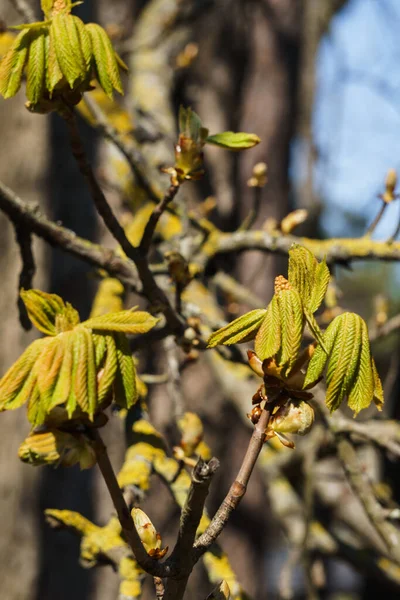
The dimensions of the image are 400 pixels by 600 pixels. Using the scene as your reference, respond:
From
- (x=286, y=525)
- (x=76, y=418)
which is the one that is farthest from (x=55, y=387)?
(x=286, y=525)

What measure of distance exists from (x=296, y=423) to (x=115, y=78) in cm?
43

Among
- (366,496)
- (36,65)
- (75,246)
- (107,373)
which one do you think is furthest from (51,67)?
(366,496)

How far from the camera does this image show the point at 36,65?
71cm

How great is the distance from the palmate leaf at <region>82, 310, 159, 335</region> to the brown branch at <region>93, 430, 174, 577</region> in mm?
109

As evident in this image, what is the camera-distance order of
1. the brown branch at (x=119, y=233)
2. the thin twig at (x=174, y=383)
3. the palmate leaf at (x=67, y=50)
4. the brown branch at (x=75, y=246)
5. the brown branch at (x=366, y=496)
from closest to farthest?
the palmate leaf at (x=67, y=50) < the brown branch at (x=119, y=233) < the brown branch at (x=75, y=246) < the brown branch at (x=366, y=496) < the thin twig at (x=174, y=383)

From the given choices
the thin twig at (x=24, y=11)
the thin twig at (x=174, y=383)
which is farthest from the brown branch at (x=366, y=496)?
the thin twig at (x=24, y=11)

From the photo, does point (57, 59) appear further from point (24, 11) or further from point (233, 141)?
point (24, 11)

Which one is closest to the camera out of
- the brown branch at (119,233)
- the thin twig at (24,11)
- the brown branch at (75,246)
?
the brown branch at (119,233)

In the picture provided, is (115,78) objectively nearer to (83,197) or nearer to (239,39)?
(83,197)

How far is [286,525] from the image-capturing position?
218 cm

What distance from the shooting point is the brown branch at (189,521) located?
1.88 feet

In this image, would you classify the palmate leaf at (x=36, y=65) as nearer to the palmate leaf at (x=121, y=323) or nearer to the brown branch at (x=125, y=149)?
the palmate leaf at (x=121, y=323)

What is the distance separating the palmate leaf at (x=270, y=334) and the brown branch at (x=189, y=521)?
0.35 feet

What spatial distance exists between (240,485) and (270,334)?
0.15 metres
